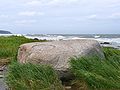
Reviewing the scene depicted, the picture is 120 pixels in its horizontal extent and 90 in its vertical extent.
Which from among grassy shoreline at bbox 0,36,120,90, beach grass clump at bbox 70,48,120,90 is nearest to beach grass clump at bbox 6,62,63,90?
grassy shoreline at bbox 0,36,120,90

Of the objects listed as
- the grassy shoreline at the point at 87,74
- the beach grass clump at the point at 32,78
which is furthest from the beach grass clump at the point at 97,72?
the beach grass clump at the point at 32,78

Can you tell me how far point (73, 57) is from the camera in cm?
758

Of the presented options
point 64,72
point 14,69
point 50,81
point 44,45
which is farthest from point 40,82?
point 44,45

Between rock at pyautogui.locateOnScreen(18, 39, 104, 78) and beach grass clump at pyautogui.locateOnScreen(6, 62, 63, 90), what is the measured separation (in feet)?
2.51

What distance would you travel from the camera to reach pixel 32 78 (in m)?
6.59

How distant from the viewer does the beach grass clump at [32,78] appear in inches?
257

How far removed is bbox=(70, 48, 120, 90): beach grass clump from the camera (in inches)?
251

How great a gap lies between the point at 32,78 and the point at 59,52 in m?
1.56

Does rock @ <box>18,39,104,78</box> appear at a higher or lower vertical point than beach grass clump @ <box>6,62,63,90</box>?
higher

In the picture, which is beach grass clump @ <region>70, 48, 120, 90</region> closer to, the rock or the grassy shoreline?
the grassy shoreline

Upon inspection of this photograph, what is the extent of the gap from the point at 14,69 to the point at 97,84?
1.75 m

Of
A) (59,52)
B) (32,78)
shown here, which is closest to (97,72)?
(32,78)

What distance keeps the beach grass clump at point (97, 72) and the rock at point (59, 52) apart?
0.57 metres

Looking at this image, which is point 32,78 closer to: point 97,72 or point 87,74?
point 87,74
